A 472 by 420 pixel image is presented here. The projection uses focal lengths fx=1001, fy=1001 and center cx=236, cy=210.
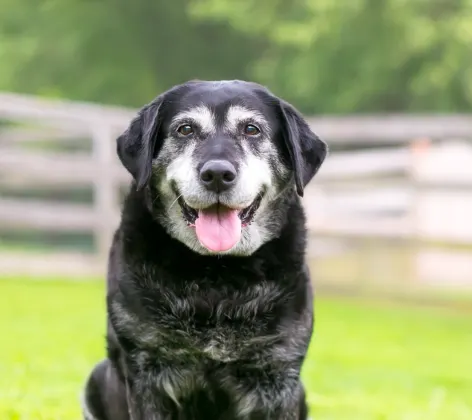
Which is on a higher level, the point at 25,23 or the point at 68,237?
the point at 25,23

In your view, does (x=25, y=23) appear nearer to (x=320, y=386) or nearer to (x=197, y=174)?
(x=320, y=386)

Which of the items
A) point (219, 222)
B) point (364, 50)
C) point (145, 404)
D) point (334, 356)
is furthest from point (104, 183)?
point (145, 404)

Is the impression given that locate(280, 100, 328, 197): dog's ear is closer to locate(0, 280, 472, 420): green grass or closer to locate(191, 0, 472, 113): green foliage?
locate(0, 280, 472, 420): green grass

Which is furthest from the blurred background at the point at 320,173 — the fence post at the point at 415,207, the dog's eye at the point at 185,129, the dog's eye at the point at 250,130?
the dog's eye at the point at 250,130

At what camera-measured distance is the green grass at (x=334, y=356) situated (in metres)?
5.45

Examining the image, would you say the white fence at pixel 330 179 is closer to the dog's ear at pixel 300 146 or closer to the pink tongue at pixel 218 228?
the dog's ear at pixel 300 146

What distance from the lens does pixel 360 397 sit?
20.2 ft

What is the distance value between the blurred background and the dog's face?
1456 millimetres

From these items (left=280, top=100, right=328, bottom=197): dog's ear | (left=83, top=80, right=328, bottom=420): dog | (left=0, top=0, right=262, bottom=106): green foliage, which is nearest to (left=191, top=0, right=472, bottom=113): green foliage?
(left=0, top=0, right=262, bottom=106): green foliage

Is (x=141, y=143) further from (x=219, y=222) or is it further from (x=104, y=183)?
(x=104, y=183)

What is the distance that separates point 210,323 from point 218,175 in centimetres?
55

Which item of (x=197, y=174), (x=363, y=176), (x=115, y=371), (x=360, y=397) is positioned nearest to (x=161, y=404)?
(x=115, y=371)

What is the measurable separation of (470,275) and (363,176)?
201cm

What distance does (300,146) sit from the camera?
3.84 meters
